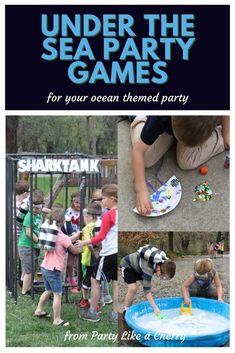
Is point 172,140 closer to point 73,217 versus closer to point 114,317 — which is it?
point 73,217

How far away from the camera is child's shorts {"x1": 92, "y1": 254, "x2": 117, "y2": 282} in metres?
6.12

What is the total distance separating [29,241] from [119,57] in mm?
1767

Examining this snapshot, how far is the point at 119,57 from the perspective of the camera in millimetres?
5980

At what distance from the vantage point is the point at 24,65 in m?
6.04

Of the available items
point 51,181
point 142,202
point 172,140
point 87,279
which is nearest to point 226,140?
point 172,140

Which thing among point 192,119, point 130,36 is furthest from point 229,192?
point 130,36

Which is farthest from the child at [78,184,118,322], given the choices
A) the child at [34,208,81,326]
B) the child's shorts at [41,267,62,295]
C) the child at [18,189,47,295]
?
the child at [18,189,47,295]

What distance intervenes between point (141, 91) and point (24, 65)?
37.9 inches

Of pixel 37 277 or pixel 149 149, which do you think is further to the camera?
pixel 37 277

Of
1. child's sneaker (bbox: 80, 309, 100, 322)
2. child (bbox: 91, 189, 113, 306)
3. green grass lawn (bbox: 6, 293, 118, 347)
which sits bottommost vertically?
green grass lawn (bbox: 6, 293, 118, 347)

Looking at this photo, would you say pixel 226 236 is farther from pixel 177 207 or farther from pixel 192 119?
pixel 192 119

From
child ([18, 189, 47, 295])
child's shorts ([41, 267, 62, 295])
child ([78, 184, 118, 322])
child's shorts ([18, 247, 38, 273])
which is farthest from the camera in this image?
child's shorts ([18, 247, 38, 273])

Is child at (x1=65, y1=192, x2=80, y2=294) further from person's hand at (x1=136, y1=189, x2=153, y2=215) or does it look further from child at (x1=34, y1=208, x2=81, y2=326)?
person's hand at (x1=136, y1=189, x2=153, y2=215)
